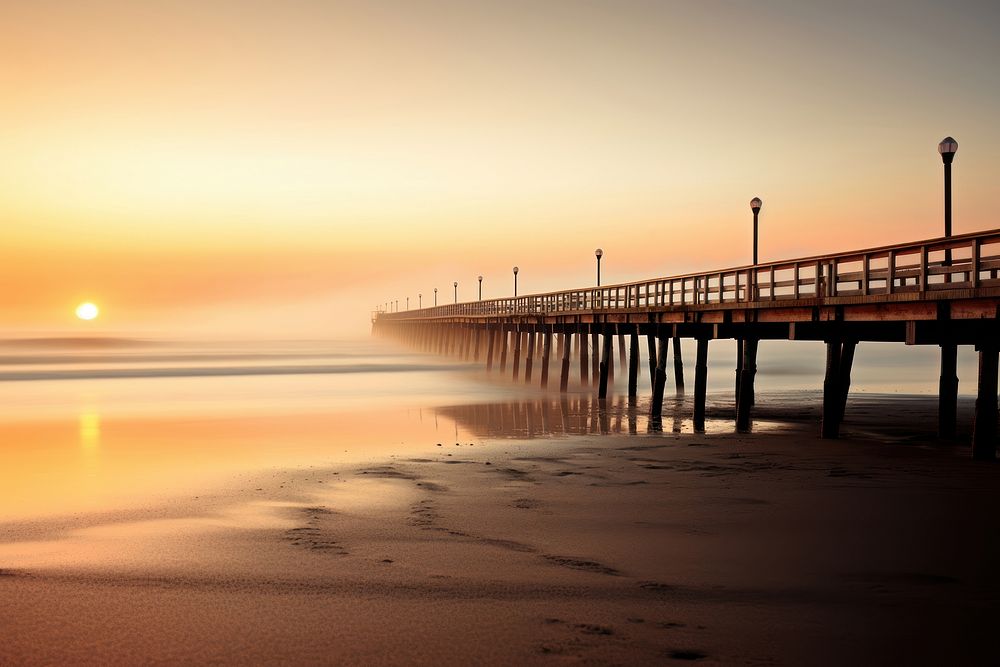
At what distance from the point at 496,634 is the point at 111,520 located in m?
6.31

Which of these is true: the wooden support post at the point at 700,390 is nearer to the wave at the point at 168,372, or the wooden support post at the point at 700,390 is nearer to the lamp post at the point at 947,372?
the lamp post at the point at 947,372

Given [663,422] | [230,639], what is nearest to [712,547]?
[230,639]

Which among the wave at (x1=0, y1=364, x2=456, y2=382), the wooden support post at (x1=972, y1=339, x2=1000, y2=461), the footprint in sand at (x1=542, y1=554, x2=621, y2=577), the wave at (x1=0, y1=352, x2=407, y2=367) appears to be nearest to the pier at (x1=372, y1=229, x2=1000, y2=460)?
the wooden support post at (x1=972, y1=339, x2=1000, y2=461)

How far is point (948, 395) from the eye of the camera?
18297 millimetres

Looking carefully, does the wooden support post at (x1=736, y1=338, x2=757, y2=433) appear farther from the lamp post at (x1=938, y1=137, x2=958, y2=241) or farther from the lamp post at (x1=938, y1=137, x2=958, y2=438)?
the lamp post at (x1=938, y1=137, x2=958, y2=241)

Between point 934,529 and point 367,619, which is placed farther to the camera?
point 934,529

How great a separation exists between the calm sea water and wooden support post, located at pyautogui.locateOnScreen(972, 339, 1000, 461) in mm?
6766

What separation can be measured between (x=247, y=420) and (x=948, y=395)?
1690cm

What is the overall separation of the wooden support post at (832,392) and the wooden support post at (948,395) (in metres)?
2.17

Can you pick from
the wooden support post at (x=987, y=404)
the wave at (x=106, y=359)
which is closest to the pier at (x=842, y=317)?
the wooden support post at (x=987, y=404)

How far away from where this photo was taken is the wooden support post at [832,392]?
17.5m

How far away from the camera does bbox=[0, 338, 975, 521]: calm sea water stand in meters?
14.1

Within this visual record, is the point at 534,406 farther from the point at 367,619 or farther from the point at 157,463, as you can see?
the point at 367,619

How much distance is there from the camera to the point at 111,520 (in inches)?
422
